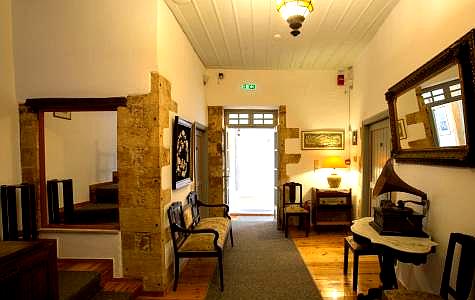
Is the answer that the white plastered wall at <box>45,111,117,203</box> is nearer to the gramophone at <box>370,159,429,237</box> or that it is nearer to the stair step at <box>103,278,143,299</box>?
the stair step at <box>103,278,143,299</box>

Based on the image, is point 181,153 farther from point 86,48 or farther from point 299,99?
point 299,99

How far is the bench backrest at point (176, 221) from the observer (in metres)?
2.87

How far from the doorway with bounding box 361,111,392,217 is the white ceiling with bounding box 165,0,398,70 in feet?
3.78

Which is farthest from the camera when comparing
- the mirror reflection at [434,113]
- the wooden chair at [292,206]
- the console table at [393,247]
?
the wooden chair at [292,206]

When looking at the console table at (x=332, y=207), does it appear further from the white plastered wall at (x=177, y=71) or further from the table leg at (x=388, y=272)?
the table leg at (x=388, y=272)

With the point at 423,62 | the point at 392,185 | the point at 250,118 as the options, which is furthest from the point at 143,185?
the point at 250,118

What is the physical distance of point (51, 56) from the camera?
8.99 feet

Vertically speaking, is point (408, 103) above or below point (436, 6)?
below

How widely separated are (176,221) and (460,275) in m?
2.40

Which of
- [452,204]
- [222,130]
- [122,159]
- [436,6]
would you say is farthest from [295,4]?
[222,130]

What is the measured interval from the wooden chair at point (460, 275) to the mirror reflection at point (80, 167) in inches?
121

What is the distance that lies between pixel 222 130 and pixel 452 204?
3792 mm

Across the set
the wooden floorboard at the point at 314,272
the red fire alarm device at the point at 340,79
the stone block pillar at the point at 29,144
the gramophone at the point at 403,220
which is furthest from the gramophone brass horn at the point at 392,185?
the stone block pillar at the point at 29,144

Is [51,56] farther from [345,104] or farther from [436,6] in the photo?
[345,104]
